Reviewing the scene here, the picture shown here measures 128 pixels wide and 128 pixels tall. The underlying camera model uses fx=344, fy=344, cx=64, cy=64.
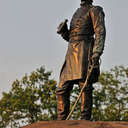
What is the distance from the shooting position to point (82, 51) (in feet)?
23.5

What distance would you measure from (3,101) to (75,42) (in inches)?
724

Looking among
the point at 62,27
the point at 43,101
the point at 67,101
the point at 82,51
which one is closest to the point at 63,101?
the point at 67,101

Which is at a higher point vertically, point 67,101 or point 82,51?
point 82,51

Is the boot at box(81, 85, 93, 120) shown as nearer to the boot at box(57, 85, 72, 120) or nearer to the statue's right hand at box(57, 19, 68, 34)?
the boot at box(57, 85, 72, 120)

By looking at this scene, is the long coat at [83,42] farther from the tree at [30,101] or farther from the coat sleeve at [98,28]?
the tree at [30,101]

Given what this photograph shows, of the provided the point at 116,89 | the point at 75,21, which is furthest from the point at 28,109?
the point at 75,21

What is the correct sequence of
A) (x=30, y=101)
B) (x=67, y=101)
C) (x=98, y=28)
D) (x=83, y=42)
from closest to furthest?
(x=67, y=101) → (x=98, y=28) → (x=83, y=42) → (x=30, y=101)

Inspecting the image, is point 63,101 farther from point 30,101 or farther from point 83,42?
point 30,101

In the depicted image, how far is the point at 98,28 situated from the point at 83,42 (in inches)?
16.9

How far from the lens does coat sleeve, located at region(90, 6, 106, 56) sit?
272 inches

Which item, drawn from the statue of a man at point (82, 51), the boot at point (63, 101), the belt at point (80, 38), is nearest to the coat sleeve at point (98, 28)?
the statue of a man at point (82, 51)

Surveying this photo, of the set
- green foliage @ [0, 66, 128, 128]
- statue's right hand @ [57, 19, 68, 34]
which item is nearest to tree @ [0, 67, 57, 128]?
green foliage @ [0, 66, 128, 128]

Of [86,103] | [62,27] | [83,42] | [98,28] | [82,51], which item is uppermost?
[62,27]

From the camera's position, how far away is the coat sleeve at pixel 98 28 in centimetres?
692
